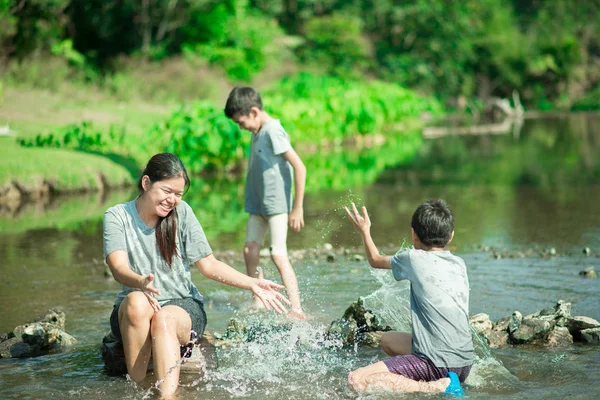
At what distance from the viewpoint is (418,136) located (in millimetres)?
24812

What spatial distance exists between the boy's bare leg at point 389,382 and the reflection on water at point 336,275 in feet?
0.22

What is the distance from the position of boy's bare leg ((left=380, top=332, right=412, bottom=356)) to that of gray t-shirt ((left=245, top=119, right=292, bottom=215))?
1.78 metres

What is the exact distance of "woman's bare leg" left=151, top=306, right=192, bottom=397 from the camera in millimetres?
4352

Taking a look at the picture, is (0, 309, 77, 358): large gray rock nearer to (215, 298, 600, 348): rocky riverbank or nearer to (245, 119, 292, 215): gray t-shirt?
(215, 298, 600, 348): rocky riverbank

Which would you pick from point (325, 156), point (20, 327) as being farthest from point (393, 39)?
point (20, 327)

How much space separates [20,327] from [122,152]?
9209 millimetres

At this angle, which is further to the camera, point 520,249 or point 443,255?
point 520,249

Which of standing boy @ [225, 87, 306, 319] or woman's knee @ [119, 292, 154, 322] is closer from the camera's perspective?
woman's knee @ [119, 292, 154, 322]

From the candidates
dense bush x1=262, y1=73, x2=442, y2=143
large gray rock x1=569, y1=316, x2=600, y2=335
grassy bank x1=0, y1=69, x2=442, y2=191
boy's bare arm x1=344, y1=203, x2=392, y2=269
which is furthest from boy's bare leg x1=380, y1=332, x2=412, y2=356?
dense bush x1=262, y1=73, x2=442, y2=143

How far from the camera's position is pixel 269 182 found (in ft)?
20.3

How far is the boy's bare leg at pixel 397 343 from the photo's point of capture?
4.55 metres

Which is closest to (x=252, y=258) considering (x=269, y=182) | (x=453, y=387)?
(x=269, y=182)

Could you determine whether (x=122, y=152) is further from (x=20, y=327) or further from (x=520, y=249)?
(x=20, y=327)

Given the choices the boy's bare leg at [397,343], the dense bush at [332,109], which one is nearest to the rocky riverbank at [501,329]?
the boy's bare leg at [397,343]
